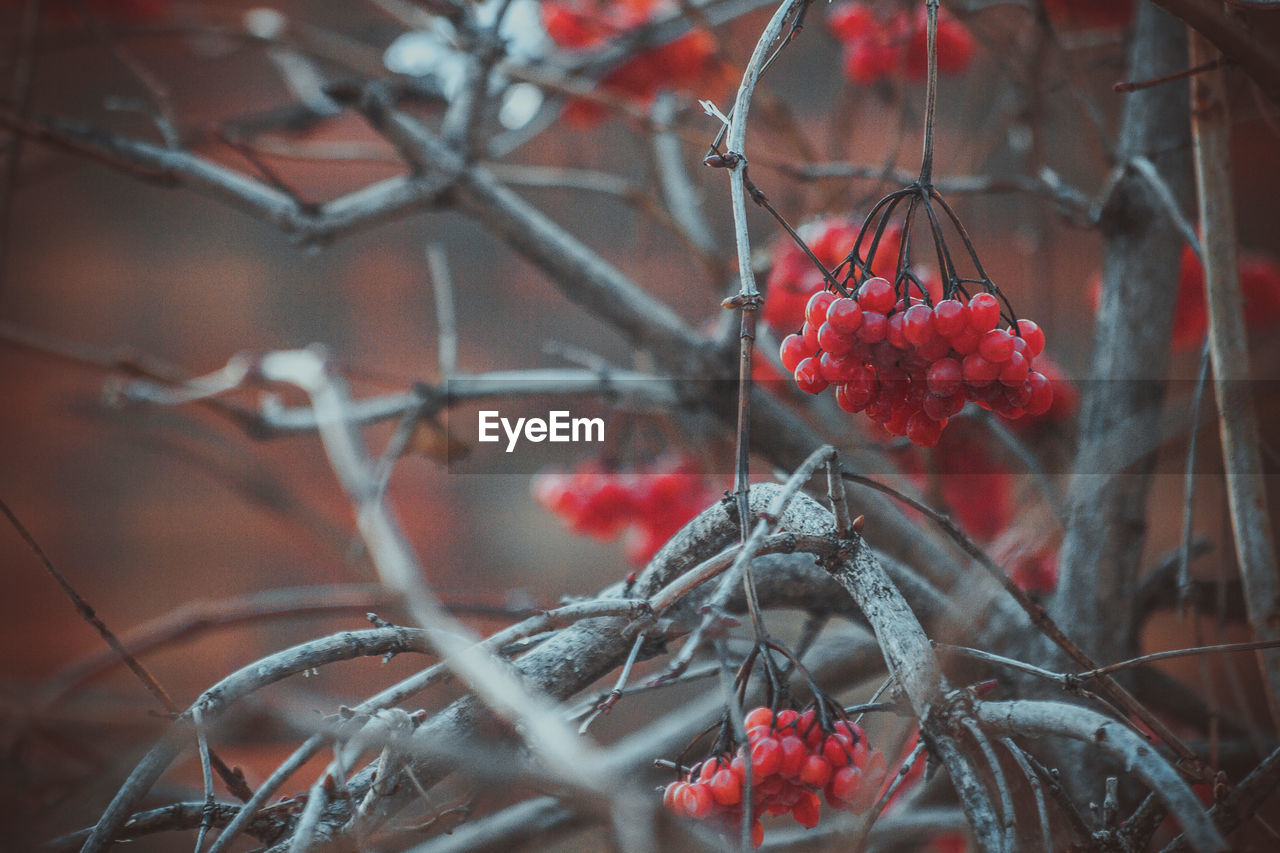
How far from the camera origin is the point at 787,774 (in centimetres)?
38

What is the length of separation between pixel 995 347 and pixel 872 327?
0.18 feet

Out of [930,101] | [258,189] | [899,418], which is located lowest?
[899,418]

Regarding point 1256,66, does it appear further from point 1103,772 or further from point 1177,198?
point 1103,772

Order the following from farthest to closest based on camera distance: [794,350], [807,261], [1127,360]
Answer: [807,261]
[1127,360]
[794,350]

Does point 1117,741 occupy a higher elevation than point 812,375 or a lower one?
lower

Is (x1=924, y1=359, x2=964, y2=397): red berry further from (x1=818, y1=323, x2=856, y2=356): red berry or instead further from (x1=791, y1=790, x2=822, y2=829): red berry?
(x1=791, y1=790, x2=822, y2=829): red berry

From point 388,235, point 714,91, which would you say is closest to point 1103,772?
point 714,91

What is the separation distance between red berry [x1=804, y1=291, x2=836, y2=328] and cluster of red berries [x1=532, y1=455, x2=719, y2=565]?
2.08ft

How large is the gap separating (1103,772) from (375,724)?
58 cm

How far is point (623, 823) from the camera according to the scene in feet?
0.79

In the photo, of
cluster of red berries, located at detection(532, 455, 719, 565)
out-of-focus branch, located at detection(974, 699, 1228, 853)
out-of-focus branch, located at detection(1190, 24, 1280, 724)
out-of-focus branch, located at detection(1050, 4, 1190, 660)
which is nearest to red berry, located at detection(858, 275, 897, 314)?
out-of-focus branch, located at detection(974, 699, 1228, 853)

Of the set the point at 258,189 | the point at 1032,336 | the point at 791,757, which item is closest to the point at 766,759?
the point at 791,757

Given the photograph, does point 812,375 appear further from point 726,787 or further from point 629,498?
point 629,498

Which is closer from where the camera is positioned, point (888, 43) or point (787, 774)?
point (787, 774)
